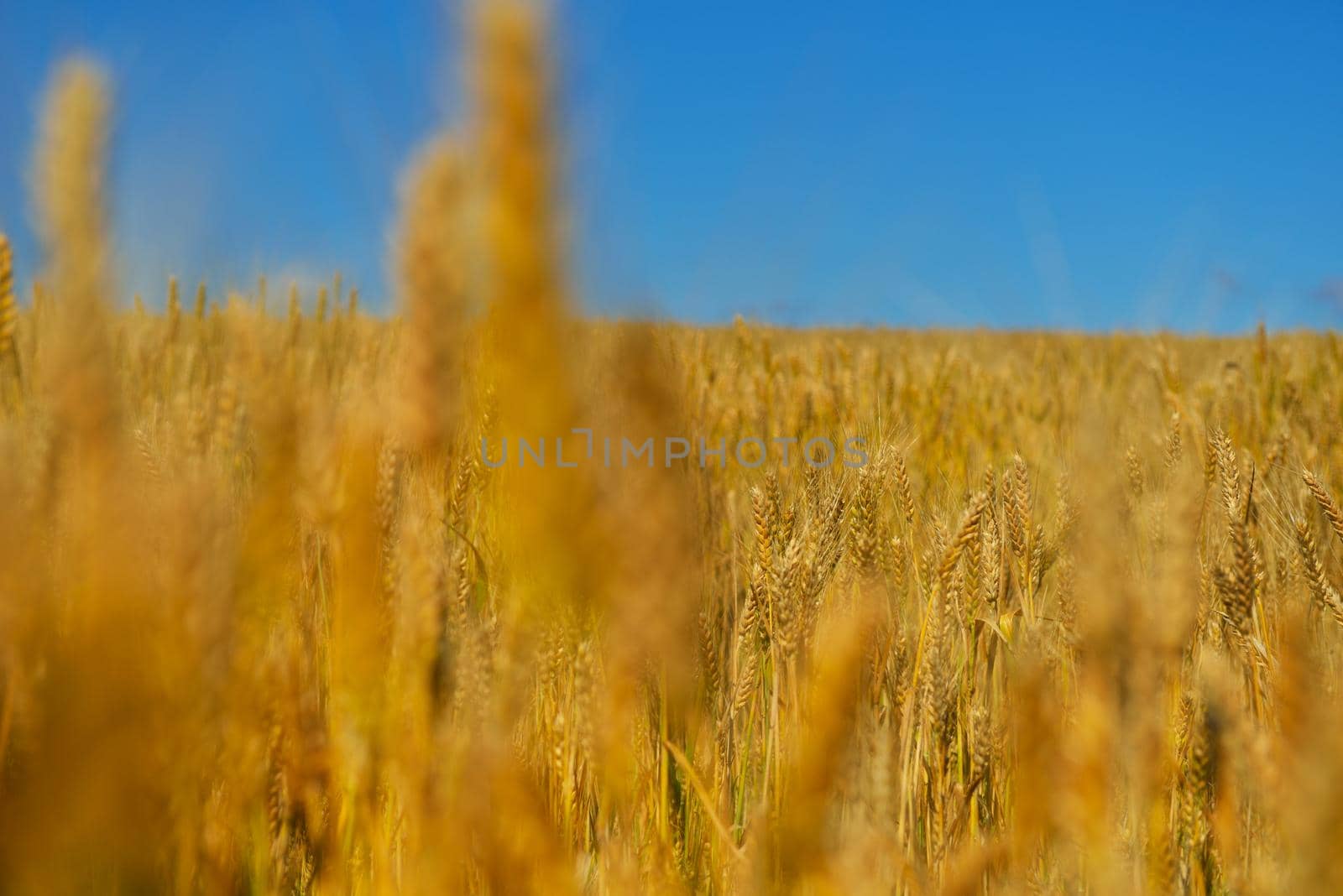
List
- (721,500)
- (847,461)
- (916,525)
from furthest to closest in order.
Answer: (721,500) < (916,525) < (847,461)

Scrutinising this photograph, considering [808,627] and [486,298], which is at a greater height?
[486,298]

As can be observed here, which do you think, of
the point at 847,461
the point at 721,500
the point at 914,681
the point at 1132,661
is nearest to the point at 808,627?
the point at 914,681

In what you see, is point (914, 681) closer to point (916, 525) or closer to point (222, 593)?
point (916, 525)

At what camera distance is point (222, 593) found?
0.58m

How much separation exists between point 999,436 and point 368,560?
3.66m

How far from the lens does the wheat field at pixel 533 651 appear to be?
560 mm

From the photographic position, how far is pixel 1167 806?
1.19 metres

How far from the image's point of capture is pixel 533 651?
832 millimetres

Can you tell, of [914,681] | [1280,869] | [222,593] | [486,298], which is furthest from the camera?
[914,681]

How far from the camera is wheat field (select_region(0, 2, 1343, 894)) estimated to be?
0.56 metres

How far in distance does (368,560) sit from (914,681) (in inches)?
26.0

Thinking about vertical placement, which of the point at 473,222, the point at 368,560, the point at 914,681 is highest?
the point at 473,222

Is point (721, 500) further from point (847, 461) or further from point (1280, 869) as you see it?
point (1280, 869)

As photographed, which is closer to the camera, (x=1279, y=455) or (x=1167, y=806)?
(x=1167, y=806)
